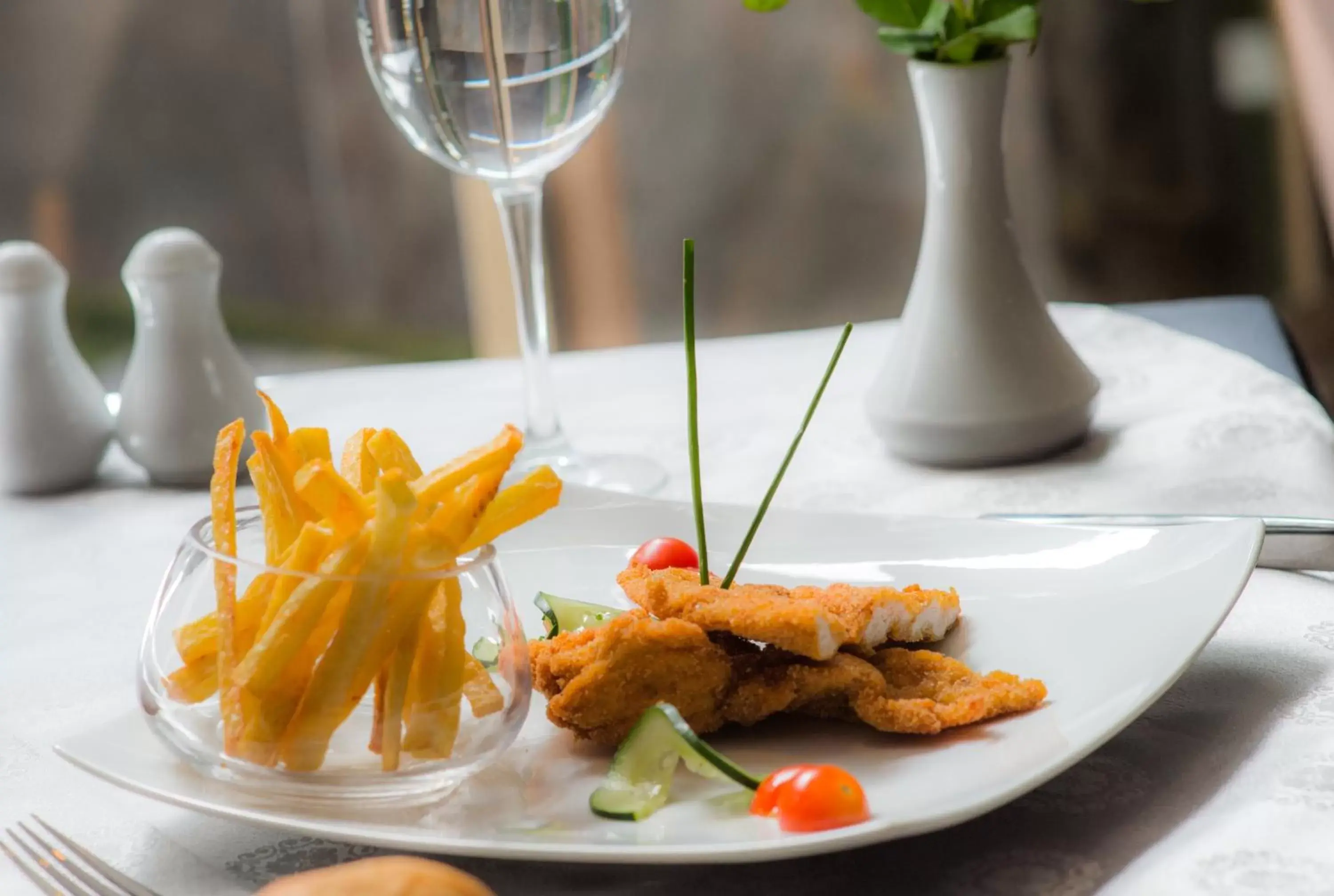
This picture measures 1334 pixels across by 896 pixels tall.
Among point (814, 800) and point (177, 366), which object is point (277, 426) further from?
point (177, 366)

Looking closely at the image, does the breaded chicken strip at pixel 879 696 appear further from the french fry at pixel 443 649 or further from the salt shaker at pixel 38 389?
the salt shaker at pixel 38 389

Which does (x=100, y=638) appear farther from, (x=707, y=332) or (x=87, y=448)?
(x=707, y=332)

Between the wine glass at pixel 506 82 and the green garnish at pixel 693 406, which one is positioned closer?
the green garnish at pixel 693 406

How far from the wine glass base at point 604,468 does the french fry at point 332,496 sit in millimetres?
517

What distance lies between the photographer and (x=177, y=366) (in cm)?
125

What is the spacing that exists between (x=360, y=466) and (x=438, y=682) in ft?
0.37

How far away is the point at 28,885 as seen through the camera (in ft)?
2.02

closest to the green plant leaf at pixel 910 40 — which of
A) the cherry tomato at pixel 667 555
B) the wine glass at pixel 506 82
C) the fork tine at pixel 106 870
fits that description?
the wine glass at pixel 506 82

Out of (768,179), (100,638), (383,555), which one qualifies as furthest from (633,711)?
(768,179)

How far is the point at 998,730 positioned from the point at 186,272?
878 mm

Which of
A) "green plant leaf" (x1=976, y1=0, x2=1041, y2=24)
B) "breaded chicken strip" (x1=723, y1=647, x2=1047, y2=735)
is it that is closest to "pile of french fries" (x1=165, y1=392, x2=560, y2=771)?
"breaded chicken strip" (x1=723, y1=647, x2=1047, y2=735)

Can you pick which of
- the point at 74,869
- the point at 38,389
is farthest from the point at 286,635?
the point at 38,389

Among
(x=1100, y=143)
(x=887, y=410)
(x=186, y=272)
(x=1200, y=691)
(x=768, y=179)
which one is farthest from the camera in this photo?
(x=768, y=179)

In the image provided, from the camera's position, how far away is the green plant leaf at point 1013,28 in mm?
1010
